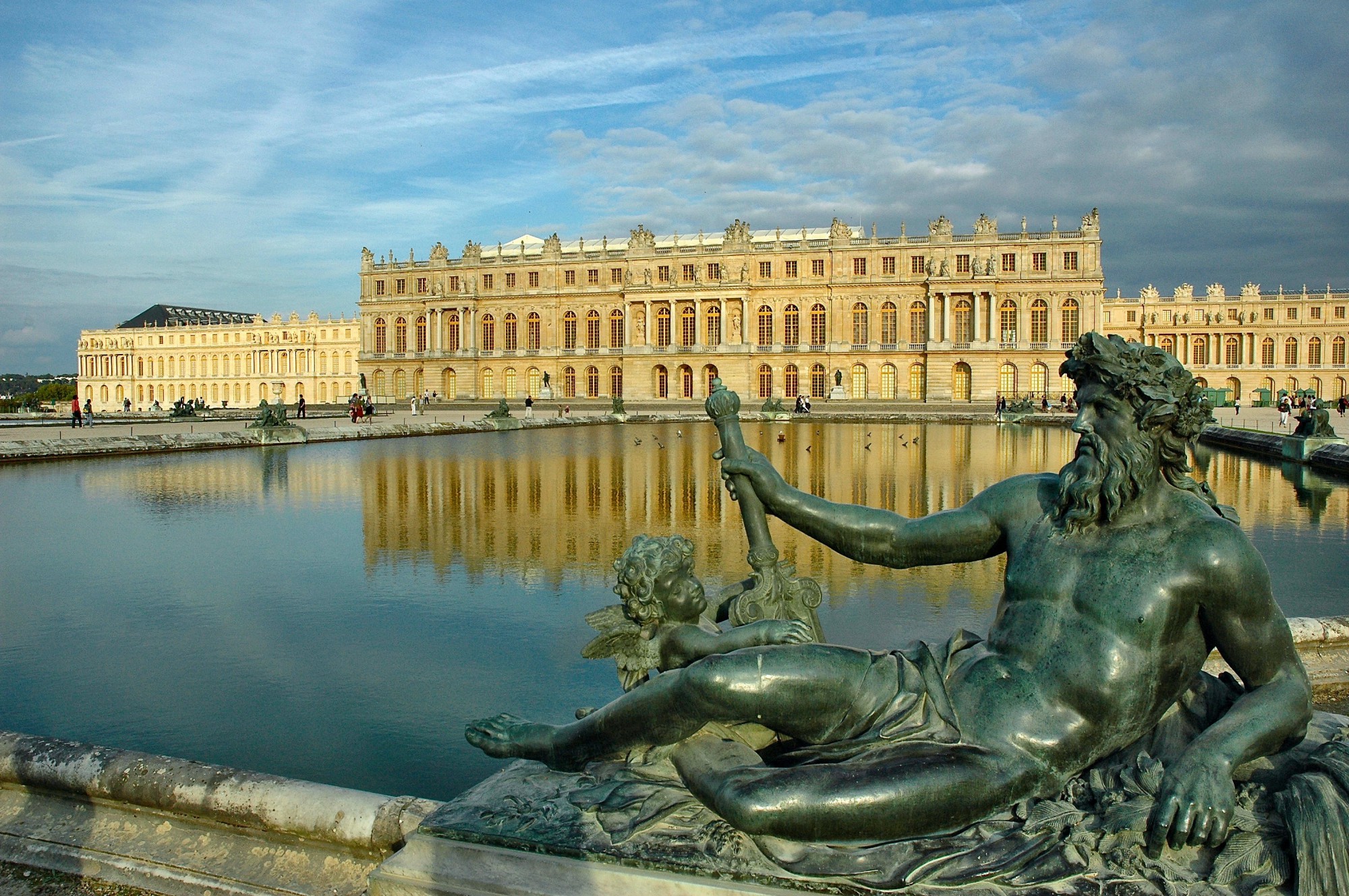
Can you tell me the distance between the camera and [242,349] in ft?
308

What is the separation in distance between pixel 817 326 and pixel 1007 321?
11.4 metres

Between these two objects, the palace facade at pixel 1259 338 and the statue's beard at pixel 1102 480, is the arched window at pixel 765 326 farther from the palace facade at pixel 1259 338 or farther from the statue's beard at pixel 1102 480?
the statue's beard at pixel 1102 480

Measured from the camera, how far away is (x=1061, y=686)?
2305mm

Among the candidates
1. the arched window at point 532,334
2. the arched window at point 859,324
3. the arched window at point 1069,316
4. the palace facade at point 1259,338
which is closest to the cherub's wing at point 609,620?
the arched window at point 1069,316

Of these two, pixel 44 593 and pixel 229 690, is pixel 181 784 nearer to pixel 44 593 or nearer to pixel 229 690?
pixel 229 690

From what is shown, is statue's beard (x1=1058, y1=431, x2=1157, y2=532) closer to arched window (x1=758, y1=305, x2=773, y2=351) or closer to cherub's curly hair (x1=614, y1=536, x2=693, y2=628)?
cherub's curly hair (x1=614, y1=536, x2=693, y2=628)

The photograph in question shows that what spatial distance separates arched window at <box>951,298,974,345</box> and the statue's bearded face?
56.7m

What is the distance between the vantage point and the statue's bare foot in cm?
270

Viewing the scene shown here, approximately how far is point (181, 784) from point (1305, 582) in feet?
24.7

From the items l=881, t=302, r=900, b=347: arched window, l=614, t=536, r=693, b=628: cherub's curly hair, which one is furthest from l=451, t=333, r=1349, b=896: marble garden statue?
l=881, t=302, r=900, b=347: arched window

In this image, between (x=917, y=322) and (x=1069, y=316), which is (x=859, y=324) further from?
(x=1069, y=316)

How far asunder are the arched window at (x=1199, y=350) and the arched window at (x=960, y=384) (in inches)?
1146

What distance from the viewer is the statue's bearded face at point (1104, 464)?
2.31 m

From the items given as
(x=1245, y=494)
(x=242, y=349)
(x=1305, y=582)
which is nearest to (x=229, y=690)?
(x=1305, y=582)
